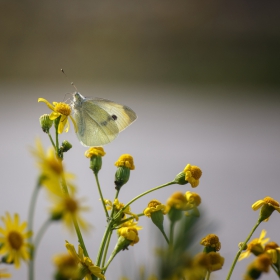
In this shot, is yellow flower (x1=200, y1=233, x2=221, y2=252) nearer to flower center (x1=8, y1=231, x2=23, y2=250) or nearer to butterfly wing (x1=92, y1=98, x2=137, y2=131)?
flower center (x1=8, y1=231, x2=23, y2=250)

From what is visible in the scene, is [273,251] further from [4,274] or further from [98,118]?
[98,118]

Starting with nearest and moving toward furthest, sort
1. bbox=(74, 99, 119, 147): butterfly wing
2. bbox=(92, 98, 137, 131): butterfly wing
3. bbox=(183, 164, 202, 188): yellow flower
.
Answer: bbox=(183, 164, 202, 188): yellow flower, bbox=(74, 99, 119, 147): butterfly wing, bbox=(92, 98, 137, 131): butterfly wing

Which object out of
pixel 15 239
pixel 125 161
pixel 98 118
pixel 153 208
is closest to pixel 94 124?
pixel 98 118

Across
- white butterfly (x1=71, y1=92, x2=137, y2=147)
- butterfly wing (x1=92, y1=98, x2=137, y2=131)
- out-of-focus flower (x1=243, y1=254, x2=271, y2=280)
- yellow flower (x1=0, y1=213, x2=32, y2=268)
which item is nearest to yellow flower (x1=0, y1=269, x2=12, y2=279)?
yellow flower (x1=0, y1=213, x2=32, y2=268)

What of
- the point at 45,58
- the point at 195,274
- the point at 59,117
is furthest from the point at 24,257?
the point at 45,58

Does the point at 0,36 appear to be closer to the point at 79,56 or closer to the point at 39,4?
the point at 39,4

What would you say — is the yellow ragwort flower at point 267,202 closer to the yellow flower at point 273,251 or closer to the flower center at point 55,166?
the yellow flower at point 273,251

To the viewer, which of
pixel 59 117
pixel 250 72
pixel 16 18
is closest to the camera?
pixel 59 117
